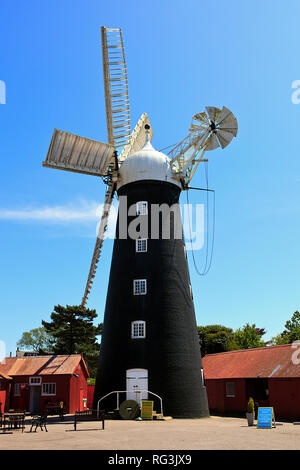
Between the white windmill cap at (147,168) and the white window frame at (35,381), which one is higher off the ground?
the white windmill cap at (147,168)

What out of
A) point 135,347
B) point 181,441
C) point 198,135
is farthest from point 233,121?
point 181,441

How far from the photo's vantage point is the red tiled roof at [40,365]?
35.0 m

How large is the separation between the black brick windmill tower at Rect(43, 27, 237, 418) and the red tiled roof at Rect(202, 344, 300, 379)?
19.5 ft

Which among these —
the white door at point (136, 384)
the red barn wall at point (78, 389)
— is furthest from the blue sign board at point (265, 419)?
the red barn wall at point (78, 389)

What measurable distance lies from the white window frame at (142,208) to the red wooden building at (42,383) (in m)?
13.7

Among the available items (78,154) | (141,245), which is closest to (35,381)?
(141,245)

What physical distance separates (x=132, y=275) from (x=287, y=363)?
11523mm

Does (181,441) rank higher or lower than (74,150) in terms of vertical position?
lower

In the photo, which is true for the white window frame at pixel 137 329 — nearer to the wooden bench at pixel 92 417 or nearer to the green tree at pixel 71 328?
the wooden bench at pixel 92 417

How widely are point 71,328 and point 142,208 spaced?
1427 inches
